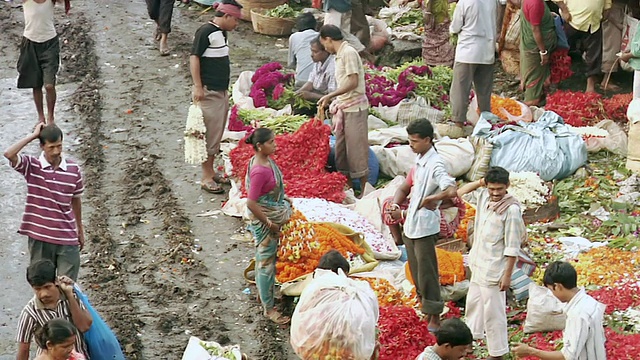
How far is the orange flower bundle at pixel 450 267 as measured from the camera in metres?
8.93

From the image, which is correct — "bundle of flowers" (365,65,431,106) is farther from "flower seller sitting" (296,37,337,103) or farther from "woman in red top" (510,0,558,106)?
"woman in red top" (510,0,558,106)

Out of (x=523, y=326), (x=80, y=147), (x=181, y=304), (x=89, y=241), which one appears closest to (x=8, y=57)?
(x=80, y=147)

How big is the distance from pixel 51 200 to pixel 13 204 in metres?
3.28

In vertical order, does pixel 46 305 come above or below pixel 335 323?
below

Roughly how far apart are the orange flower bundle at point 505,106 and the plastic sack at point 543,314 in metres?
4.14

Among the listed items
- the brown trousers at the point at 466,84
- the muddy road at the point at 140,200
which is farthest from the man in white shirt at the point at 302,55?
the brown trousers at the point at 466,84

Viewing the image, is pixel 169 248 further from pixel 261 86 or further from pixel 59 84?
pixel 59 84

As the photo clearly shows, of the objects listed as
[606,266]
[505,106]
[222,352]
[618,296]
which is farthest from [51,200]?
[505,106]

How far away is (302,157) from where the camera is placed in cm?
1091

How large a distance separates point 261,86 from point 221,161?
1500 mm

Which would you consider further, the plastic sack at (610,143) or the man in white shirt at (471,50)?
the man in white shirt at (471,50)

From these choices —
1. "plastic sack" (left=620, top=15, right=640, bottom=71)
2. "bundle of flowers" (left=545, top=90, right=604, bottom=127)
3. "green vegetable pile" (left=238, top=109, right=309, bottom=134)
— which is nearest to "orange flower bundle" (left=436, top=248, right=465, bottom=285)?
"green vegetable pile" (left=238, top=109, right=309, bottom=134)

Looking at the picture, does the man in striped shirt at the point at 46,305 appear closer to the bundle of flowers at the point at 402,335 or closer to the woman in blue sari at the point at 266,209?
the woman in blue sari at the point at 266,209

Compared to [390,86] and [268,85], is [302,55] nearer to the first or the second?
[268,85]
